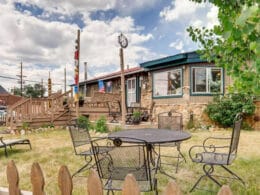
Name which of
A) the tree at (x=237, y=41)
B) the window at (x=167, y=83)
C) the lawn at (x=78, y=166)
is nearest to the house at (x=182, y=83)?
the window at (x=167, y=83)

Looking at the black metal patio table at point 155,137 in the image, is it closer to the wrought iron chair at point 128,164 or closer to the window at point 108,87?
the wrought iron chair at point 128,164

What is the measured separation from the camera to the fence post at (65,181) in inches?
59.1

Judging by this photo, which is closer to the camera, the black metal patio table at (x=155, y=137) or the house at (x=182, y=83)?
the black metal patio table at (x=155, y=137)

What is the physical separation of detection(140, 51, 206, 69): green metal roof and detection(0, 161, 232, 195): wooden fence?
373 inches

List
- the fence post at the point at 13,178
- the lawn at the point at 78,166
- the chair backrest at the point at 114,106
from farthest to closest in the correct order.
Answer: the chair backrest at the point at 114,106, the lawn at the point at 78,166, the fence post at the point at 13,178

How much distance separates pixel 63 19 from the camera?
15.2 m

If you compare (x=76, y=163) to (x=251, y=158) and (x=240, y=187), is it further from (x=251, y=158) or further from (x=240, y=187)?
(x=251, y=158)

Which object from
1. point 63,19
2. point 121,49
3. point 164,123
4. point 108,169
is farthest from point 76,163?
point 63,19

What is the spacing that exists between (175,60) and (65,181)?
10.5m

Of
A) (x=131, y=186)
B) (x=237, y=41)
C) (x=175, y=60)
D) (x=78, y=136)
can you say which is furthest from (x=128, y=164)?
(x=175, y=60)

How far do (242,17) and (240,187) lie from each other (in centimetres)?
329

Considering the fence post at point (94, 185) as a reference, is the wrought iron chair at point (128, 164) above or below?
below

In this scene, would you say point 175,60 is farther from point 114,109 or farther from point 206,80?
point 114,109

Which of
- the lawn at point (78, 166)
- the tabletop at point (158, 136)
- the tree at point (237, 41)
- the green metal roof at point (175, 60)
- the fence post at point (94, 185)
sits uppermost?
the green metal roof at point (175, 60)
